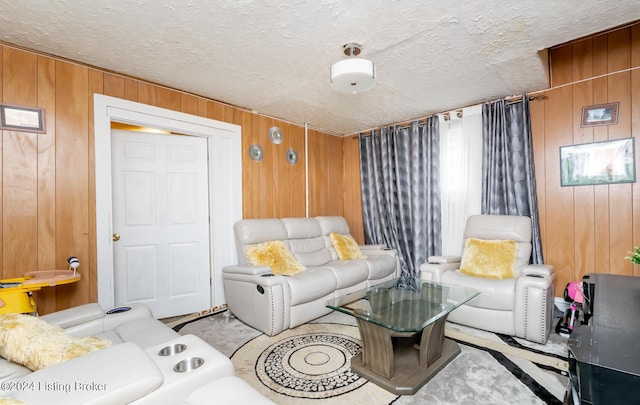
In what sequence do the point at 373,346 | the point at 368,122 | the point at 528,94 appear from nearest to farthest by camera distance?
1. the point at 373,346
2. the point at 528,94
3. the point at 368,122

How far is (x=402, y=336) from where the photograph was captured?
2242mm

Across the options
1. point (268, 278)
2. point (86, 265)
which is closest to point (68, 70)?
point (86, 265)

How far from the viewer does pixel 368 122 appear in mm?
4195

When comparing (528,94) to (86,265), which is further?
(528,94)

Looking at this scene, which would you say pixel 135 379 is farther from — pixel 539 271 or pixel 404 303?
pixel 539 271

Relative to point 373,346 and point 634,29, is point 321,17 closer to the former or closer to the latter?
point 373,346

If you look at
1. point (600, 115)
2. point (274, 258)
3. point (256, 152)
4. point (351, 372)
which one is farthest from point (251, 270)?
point (600, 115)

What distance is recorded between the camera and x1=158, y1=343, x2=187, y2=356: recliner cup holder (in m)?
1.26

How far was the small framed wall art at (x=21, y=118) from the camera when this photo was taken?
6.88 feet

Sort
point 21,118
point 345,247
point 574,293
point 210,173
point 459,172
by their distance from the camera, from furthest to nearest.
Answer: point 345,247 → point 459,172 → point 210,173 → point 574,293 → point 21,118

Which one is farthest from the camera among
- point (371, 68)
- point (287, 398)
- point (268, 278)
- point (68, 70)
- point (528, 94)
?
point (528, 94)

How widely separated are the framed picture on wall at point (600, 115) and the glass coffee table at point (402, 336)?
2.10 metres

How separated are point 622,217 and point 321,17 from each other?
3167 millimetres

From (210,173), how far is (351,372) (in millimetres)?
2455
